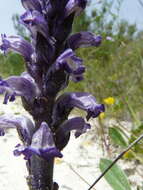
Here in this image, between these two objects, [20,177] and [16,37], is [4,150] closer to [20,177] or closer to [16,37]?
[20,177]

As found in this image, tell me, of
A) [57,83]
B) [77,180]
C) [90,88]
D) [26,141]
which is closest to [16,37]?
[57,83]

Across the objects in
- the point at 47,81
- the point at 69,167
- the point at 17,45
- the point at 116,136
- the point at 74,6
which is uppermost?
the point at 74,6

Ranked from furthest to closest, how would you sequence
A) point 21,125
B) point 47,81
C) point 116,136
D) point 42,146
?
point 116,136 → point 21,125 → point 47,81 → point 42,146

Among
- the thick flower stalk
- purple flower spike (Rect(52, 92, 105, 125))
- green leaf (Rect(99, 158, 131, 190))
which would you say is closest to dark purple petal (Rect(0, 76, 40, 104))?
the thick flower stalk

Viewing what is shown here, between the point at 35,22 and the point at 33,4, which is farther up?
the point at 33,4

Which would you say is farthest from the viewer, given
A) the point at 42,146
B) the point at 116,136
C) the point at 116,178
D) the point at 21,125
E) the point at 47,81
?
the point at 116,136

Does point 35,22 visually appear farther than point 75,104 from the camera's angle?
No

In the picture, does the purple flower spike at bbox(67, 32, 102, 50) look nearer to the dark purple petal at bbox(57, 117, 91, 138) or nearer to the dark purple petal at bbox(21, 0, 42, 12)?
the dark purple petal at bbox(21, 0, 42, 12)

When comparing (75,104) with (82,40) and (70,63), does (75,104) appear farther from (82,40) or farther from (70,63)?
(82,40)

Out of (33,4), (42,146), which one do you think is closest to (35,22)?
(33,4)
